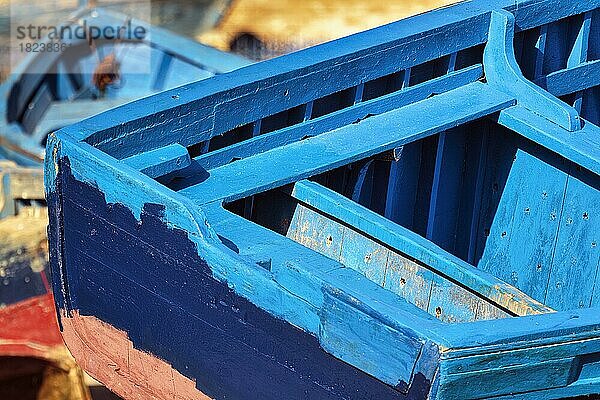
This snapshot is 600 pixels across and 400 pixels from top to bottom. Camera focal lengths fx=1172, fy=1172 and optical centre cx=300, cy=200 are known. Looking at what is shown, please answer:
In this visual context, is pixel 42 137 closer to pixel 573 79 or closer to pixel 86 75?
pixel 86 75

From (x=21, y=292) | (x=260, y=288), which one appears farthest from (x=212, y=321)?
(x=21, y=292)

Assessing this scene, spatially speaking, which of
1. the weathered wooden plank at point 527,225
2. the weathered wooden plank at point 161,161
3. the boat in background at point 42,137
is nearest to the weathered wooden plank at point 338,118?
the weathered wooden plank at point 161,161

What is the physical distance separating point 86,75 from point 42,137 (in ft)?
3.58

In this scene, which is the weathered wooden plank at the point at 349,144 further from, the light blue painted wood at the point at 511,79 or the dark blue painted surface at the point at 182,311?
the dark blue painted surface at the point at 182,311

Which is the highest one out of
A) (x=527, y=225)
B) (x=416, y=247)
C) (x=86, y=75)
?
(x=416, y=247)

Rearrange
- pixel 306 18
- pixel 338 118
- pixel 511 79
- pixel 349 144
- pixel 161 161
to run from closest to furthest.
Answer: pixel 161 161, pixel 349 144, pixel 338 118, pixel 511 79, pixel 306 18

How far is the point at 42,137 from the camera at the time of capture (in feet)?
24.1

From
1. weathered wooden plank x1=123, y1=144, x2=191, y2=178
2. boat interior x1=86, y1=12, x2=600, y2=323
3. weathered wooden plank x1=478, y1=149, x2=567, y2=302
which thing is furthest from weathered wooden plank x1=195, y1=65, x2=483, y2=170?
weathered wooden plank x1=478, y1=149, x2=567, y2=302

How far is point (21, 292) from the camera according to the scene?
203 inches

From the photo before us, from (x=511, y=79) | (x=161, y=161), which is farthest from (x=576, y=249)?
(x=161, y=161)

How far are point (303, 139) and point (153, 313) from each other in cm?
79

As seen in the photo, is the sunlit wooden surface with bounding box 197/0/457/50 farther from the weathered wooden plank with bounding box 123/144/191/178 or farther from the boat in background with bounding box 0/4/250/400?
the weathered wooden plank with bounding box 123/144/191/178

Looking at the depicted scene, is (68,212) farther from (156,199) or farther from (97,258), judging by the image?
(156,199)

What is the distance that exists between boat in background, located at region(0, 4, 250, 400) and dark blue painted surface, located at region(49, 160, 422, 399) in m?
1.20
